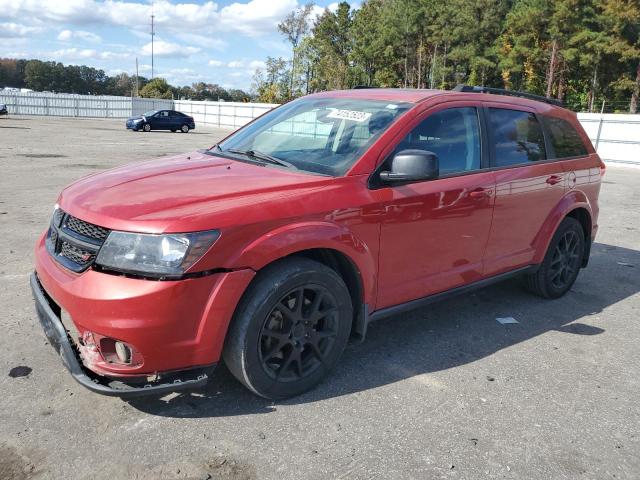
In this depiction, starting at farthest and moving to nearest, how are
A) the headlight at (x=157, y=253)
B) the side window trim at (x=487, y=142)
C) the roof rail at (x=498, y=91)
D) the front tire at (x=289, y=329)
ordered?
the roof rail at (x=498, y=91)
the side window trim at (x=487, y=142)
the front tire at (x=289, y=329)
the headlight at (x=157, y=253)

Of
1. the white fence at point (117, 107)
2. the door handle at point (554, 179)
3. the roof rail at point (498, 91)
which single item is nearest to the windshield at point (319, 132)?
the roof rail at point (498, 91)

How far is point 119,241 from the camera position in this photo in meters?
2.60

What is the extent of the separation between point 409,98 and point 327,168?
0.93 m

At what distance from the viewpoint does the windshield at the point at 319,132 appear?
11.3 feet

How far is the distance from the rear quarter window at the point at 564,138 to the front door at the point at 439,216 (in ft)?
3.82

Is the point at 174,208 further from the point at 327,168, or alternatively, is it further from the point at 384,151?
the point at 384,151

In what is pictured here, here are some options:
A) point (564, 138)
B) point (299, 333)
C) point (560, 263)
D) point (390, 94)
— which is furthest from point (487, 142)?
point (299, 333)

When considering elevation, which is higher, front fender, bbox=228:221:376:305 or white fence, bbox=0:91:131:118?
white fence, bbox=0:91:131:118

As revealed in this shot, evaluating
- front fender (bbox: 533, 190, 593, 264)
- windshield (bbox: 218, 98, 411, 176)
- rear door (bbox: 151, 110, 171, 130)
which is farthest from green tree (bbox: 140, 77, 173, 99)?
front fender (bbox: 533, 190, 593, 264)

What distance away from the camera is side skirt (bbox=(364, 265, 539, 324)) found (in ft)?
11.6

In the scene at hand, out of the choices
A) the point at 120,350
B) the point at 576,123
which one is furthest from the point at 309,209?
the point at 576,123

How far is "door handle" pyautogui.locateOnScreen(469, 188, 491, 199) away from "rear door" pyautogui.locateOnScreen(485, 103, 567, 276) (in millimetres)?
134

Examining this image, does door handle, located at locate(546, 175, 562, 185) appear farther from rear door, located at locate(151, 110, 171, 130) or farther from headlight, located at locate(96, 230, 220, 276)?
rear door, located at locate(151, 110, 171, 130)

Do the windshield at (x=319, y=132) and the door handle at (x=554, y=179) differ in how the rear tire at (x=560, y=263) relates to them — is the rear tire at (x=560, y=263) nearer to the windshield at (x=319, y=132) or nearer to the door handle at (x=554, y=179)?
the door handle at (x=554, y=179)
